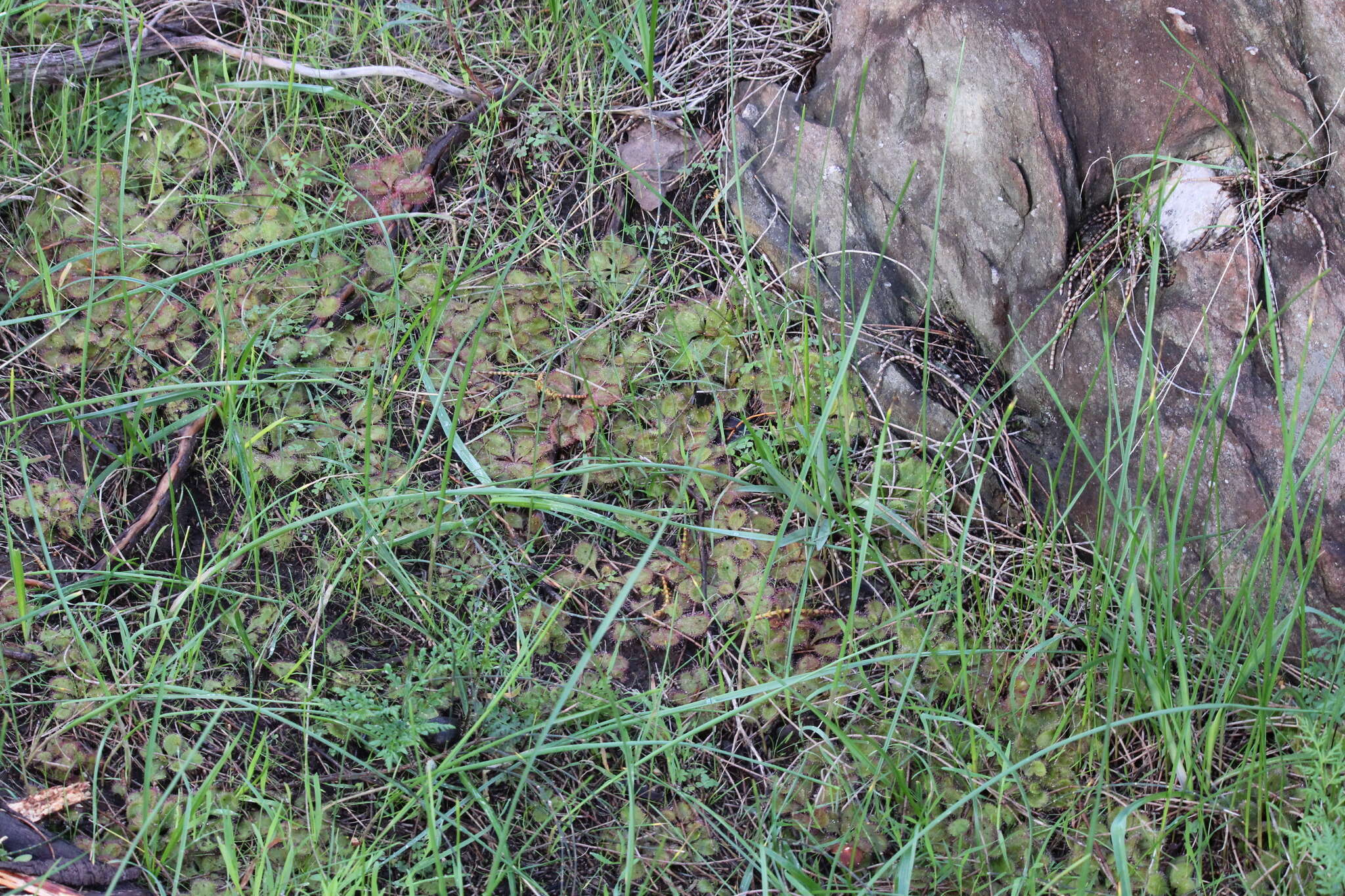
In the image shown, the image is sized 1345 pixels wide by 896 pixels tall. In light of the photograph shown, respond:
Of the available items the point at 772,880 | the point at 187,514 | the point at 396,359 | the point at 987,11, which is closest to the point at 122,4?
the point at 396,359

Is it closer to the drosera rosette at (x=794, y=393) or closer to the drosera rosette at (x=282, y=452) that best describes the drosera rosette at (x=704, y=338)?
the drosera rosette at (x=794, y=393)

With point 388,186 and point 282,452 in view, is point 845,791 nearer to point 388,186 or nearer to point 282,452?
point 282,452

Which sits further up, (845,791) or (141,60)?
(141,60)

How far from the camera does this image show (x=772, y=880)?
172 cm

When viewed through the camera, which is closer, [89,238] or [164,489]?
[164,489]

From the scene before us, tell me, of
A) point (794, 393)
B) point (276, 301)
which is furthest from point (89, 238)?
point (794, 393)

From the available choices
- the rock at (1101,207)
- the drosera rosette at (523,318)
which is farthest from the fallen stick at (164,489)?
the rock at (1101,207)

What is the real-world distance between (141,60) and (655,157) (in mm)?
1546

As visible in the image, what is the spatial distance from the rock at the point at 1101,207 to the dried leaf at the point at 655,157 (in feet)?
1.04

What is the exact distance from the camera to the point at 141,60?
2.79 metres

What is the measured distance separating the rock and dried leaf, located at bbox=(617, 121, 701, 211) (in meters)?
0.32

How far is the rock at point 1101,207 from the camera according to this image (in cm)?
202

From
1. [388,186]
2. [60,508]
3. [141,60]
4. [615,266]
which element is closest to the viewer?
[60,508]

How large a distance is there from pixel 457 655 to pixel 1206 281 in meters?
1.82
